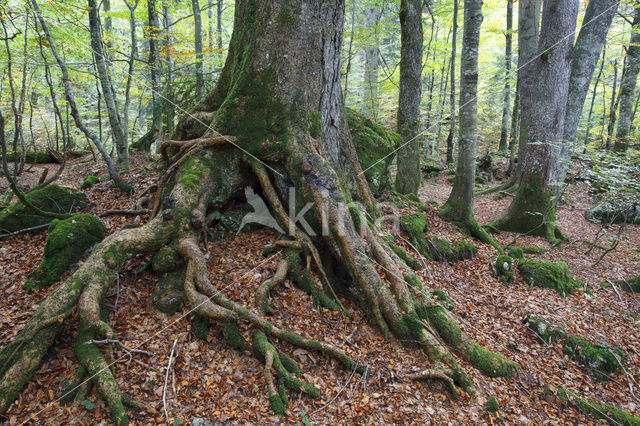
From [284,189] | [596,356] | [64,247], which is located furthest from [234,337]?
[596,356]

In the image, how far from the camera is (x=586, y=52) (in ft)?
31.7

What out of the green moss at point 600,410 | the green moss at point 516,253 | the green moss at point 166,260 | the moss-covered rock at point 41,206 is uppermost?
the moss-covered rock at point 41,206

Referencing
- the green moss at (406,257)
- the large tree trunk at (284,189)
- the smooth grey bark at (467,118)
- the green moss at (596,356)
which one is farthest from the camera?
the smooth grey bark at (467,118)

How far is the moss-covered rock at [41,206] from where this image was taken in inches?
207

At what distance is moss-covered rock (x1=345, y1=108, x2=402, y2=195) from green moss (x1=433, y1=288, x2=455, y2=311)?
3122mm

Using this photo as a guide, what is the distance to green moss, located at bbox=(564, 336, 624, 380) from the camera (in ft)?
15.1

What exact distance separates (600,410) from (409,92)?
7415 millimetres

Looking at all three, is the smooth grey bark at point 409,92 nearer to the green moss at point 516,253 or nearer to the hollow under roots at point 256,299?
the green moss at point 516,253

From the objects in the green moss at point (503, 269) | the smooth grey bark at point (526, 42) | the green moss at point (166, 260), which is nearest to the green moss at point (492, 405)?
the green moss at point (503, 269)

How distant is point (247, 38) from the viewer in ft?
16.1

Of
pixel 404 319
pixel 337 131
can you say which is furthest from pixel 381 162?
pixel 404 319

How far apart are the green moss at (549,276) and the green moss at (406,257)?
8.51 feet

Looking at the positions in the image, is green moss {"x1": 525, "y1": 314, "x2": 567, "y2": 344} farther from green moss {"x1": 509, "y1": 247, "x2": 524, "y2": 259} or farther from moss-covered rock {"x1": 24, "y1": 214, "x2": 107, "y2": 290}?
moss-covered rock {"x1": 24, "y1": 214, "x2": 107, "y2": 290}

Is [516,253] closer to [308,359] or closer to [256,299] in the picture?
[308,359]
